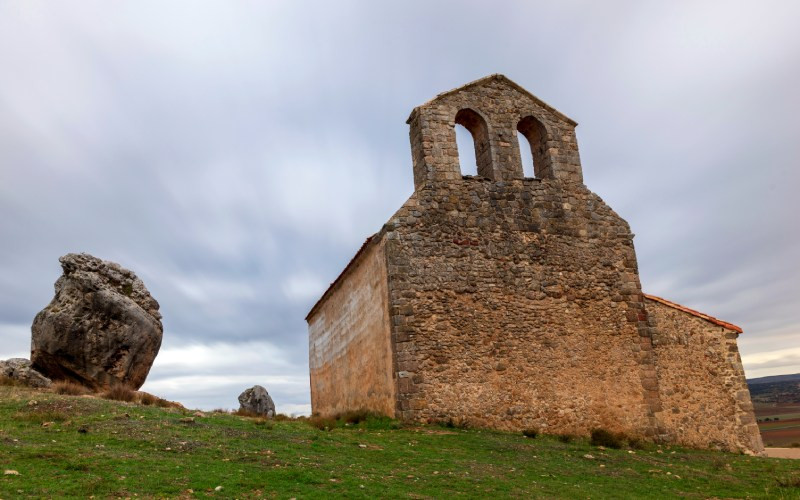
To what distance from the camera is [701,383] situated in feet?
54.2

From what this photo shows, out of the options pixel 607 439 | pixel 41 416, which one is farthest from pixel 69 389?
pixel 607 439

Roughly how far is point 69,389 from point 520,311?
11094 mm

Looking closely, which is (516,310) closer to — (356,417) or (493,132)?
(356,417)

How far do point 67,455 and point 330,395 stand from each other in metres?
13.9

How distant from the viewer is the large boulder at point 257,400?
81.1 feet

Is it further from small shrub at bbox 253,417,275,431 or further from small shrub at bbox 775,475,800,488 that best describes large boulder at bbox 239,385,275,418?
small shrub at bbox 775,475,800,488

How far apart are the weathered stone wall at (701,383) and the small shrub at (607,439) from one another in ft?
6.72

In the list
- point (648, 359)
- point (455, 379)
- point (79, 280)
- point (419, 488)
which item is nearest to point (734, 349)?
point (648, 359)

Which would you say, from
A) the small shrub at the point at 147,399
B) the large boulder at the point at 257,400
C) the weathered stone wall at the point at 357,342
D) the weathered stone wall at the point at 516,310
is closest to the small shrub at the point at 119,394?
the small shrub at the point at 147,399

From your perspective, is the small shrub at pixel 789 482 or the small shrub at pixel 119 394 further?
the small shrub at pixel 119 394

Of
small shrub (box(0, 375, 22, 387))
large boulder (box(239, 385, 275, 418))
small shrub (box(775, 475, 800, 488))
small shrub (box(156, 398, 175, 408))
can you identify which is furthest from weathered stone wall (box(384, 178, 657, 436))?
large boulder (box(239, 385, 275, 418))

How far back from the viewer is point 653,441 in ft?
49.8

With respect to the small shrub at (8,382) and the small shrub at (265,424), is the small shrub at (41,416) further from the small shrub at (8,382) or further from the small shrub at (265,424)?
the small shrub at (8,382)

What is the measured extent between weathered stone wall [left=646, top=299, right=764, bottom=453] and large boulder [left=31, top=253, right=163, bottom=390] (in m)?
14.0
